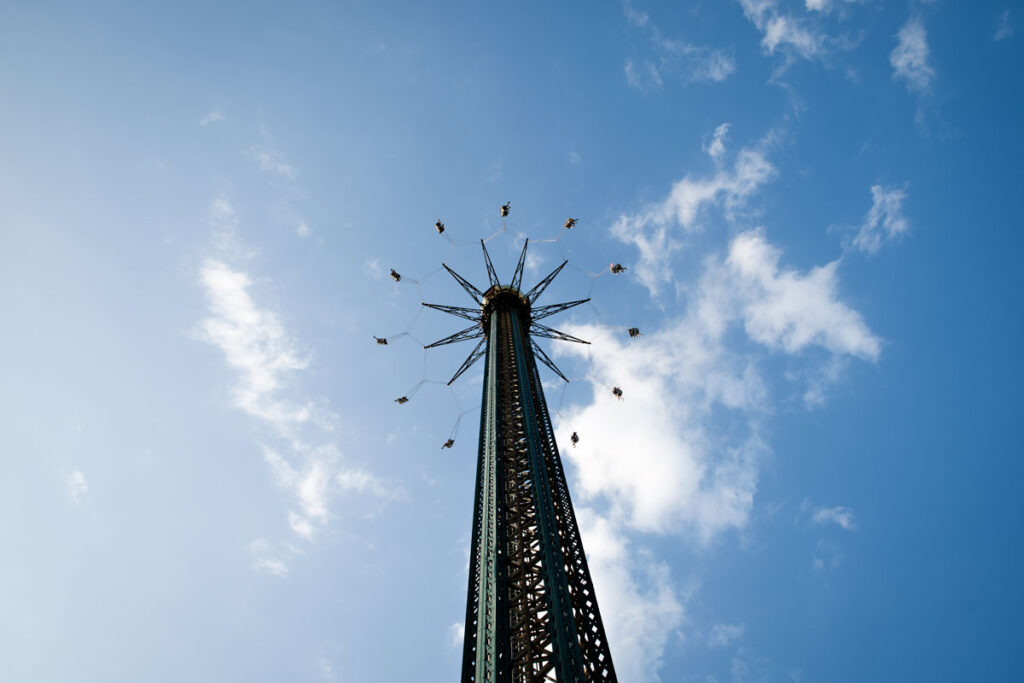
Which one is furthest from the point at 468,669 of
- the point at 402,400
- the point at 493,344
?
the point at 402,400

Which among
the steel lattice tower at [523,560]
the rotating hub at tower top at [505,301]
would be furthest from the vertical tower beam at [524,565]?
the rotating hub at tower top at [505,301]

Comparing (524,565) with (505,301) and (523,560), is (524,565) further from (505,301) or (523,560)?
(505,301)

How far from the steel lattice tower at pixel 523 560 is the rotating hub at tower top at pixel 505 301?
29.8 feet

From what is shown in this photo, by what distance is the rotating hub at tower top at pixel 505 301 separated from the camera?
1351 inches

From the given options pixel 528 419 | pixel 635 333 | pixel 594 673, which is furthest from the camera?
pixel 635 333

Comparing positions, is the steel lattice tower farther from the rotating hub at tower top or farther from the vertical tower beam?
the rotating hub at tower top

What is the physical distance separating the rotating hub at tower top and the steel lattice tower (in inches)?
358

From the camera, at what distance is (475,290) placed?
35.0 m

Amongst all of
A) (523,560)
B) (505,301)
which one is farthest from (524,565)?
(505,301)

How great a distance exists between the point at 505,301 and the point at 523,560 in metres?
20.5

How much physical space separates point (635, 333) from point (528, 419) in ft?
51.7

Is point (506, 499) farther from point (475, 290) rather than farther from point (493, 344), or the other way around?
point (475, 290)

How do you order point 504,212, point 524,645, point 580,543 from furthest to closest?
point 504,212 → point 580,543 → point 524,645

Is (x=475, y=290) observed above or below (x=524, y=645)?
above
